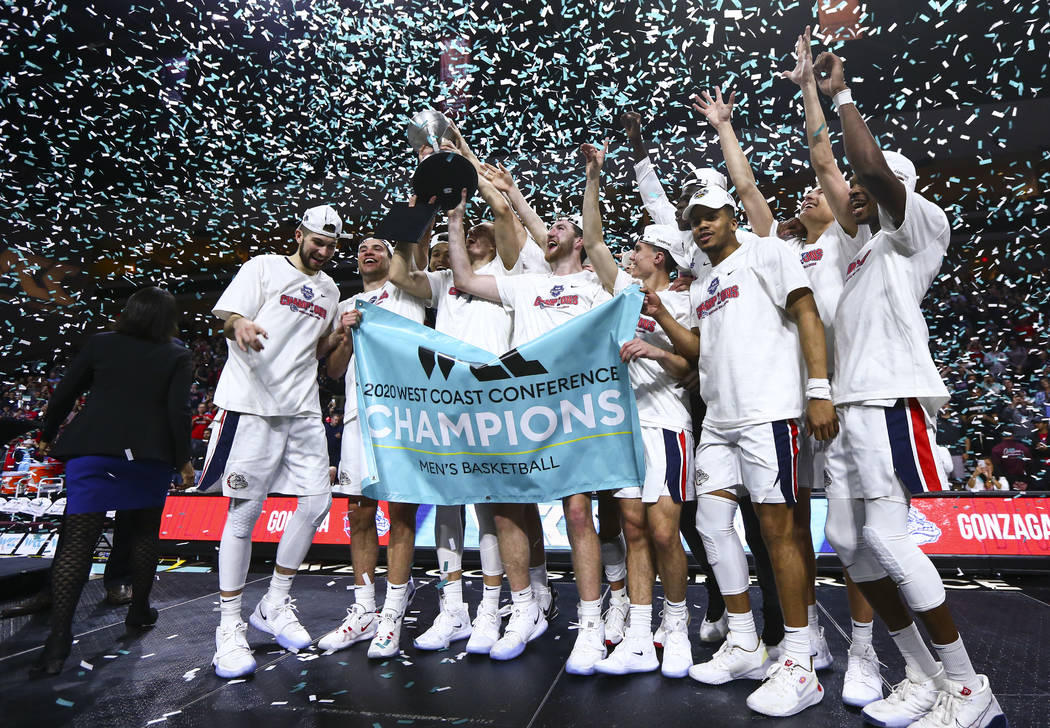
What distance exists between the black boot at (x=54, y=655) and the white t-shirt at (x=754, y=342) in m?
3.42

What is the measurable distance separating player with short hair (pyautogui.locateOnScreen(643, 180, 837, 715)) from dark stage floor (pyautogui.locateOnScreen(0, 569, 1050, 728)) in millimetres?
228

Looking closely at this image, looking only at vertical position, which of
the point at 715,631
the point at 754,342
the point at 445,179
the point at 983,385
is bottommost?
the point at 715,631

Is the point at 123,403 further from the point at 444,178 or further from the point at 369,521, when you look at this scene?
the point at 444,178

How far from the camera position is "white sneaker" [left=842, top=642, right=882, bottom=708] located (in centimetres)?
259

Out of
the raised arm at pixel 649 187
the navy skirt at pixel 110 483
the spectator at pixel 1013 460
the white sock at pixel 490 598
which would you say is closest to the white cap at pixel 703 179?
the raised arm at pixel 649 187

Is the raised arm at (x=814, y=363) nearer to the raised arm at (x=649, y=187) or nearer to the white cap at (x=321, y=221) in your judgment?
the raised arm at (x=649, y=187)

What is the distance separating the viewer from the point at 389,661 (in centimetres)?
325

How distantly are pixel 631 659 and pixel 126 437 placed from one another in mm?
3110

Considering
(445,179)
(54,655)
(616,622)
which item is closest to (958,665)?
(616,622)

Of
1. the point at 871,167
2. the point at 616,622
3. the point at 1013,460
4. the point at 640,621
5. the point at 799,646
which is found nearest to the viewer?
the point at 871,167

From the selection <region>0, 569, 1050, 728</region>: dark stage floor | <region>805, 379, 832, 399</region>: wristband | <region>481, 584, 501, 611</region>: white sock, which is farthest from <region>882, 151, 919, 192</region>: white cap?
<region>481, 584, 501, 611</region>: white sock

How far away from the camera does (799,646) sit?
2596 mm

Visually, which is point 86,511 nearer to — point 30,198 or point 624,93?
point 624,93

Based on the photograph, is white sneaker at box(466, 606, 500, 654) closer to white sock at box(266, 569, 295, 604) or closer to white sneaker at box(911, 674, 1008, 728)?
white sock at box(266, 569, 295, 604)
